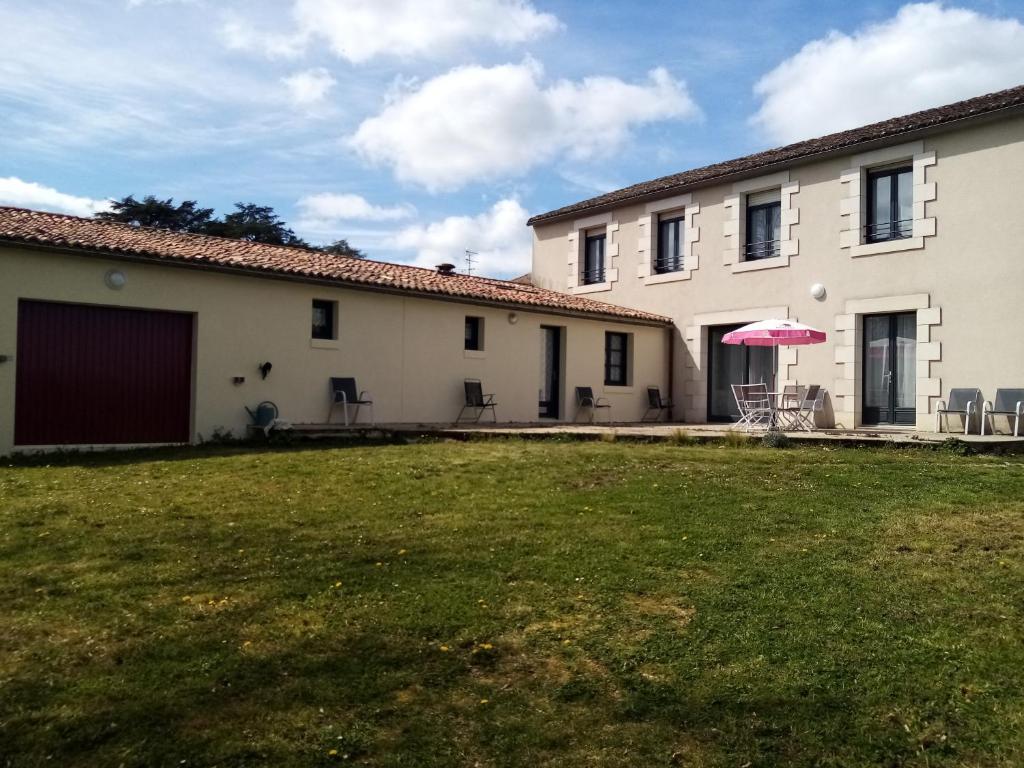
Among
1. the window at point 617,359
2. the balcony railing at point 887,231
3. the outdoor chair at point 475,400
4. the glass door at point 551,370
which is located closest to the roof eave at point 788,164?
the balcony railing at point 887,231

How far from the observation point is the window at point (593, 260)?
66.3 ft

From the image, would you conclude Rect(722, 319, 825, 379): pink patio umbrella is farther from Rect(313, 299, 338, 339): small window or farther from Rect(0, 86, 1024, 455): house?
Rect(313, 299, 338, 339): small window

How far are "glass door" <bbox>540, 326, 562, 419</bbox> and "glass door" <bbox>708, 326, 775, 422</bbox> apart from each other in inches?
134

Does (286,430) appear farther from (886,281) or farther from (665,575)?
(886,281)

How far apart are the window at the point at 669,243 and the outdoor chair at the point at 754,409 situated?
3295 millimetres

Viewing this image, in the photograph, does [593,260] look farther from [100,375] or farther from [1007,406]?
[100,375]

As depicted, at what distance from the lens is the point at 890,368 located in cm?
1439

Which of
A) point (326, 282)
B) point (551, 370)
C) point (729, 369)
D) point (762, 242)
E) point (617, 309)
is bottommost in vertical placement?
point (551, 370)

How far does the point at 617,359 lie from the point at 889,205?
622 cm

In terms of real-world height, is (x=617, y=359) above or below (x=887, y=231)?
below

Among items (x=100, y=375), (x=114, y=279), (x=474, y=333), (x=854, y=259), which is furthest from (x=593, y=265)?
(x=100, y=375)

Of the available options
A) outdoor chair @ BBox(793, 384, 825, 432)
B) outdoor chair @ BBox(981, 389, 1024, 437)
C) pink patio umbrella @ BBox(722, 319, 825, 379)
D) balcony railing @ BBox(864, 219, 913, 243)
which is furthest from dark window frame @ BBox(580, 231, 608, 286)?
outdoor chair @ BBox(981, 389, 1024, 437)

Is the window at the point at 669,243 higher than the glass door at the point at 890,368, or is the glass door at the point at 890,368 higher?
the window at the point at 669,243

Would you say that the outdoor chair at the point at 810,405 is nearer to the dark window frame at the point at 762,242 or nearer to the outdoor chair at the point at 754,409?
the outdoor chair at the point at 754,409
